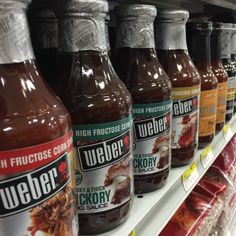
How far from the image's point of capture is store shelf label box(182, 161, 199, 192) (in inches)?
33.6

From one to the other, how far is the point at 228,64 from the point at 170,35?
21.1 inches

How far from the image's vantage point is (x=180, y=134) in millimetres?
797

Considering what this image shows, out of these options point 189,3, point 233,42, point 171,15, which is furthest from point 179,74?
point 189,3

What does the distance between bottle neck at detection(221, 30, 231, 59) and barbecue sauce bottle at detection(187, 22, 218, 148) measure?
A: 241 millimetres

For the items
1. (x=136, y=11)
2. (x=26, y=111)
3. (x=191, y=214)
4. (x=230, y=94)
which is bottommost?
(x=191, y=214)

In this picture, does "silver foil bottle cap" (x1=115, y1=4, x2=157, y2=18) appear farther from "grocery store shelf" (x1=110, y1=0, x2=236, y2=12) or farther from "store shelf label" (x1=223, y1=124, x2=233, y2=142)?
"store shelf label" (x1=223, y1=124, x2=233, y2=142)

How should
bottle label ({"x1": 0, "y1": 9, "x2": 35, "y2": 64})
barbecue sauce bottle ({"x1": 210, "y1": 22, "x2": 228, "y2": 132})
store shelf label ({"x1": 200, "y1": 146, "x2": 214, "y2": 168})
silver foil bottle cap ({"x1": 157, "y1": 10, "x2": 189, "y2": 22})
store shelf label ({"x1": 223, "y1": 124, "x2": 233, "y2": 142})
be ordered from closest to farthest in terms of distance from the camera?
bottle label ({"x1": 0, "y1": 9, "x2": 35, "y2": 64})
silver foil bottle cap ({"x1": 157, "y1": 10, "x2": 189, "y2": 22})
store shelf label ({"x1": 200, "y1": 146, "x2": 214, "y2": 168})
barbecue sauce bottle ({"x1": 210, "y1": 22, "x2": 228, "y2": 132})
store shelf label ({"x1": 223, "y1": 124, "x2": 233, "y2": 142})

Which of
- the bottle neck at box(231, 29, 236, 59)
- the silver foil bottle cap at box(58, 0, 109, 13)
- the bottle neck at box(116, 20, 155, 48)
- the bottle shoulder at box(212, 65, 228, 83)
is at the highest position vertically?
the silver foil bottle cap at box(58, 0, 109, 13)

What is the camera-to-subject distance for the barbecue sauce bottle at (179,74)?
746 mm

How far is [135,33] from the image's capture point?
63cm

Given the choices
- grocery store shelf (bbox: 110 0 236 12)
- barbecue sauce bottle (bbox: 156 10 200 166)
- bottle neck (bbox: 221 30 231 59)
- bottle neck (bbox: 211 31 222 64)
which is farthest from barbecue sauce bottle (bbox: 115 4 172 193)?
bottle neck (bbox: 221 30 231 59)

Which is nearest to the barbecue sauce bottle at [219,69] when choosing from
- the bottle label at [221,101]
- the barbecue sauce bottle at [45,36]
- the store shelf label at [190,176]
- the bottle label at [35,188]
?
the bottle label at [221,101]

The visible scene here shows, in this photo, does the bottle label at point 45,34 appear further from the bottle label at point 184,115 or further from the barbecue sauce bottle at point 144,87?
the bottle label at point 184,115

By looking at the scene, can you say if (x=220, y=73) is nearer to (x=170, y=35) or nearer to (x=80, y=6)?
(x=170, y=35)
